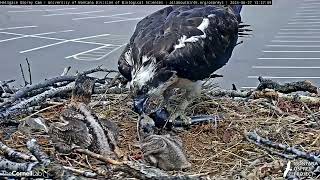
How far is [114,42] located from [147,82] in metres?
2.69

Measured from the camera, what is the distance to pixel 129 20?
4285 mm

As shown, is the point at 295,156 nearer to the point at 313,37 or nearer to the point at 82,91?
the point at 82,91

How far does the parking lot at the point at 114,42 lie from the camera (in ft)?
13.4

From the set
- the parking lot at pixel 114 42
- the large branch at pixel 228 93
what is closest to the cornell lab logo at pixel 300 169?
the large branch at pixel 228 93

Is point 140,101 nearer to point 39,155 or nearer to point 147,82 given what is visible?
point 147,82

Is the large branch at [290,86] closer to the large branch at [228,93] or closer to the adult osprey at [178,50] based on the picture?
the large branch at [228,93]

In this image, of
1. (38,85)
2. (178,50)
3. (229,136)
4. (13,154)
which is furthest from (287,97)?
(13,154)

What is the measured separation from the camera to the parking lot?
4.09m

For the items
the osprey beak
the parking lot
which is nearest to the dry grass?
the osprey beak

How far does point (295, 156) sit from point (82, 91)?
76 centimetres

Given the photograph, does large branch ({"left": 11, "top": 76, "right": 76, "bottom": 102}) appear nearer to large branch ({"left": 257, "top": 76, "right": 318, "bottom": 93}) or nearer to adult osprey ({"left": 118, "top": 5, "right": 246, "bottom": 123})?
adult osprey ({"left": 118, "top": 5, "right": 246, "bottom": 123})

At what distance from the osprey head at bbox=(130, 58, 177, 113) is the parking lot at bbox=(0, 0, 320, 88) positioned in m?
1.61

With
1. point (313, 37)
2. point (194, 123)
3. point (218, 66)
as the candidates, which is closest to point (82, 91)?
point (194, 123)

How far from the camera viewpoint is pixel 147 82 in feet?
6.46
